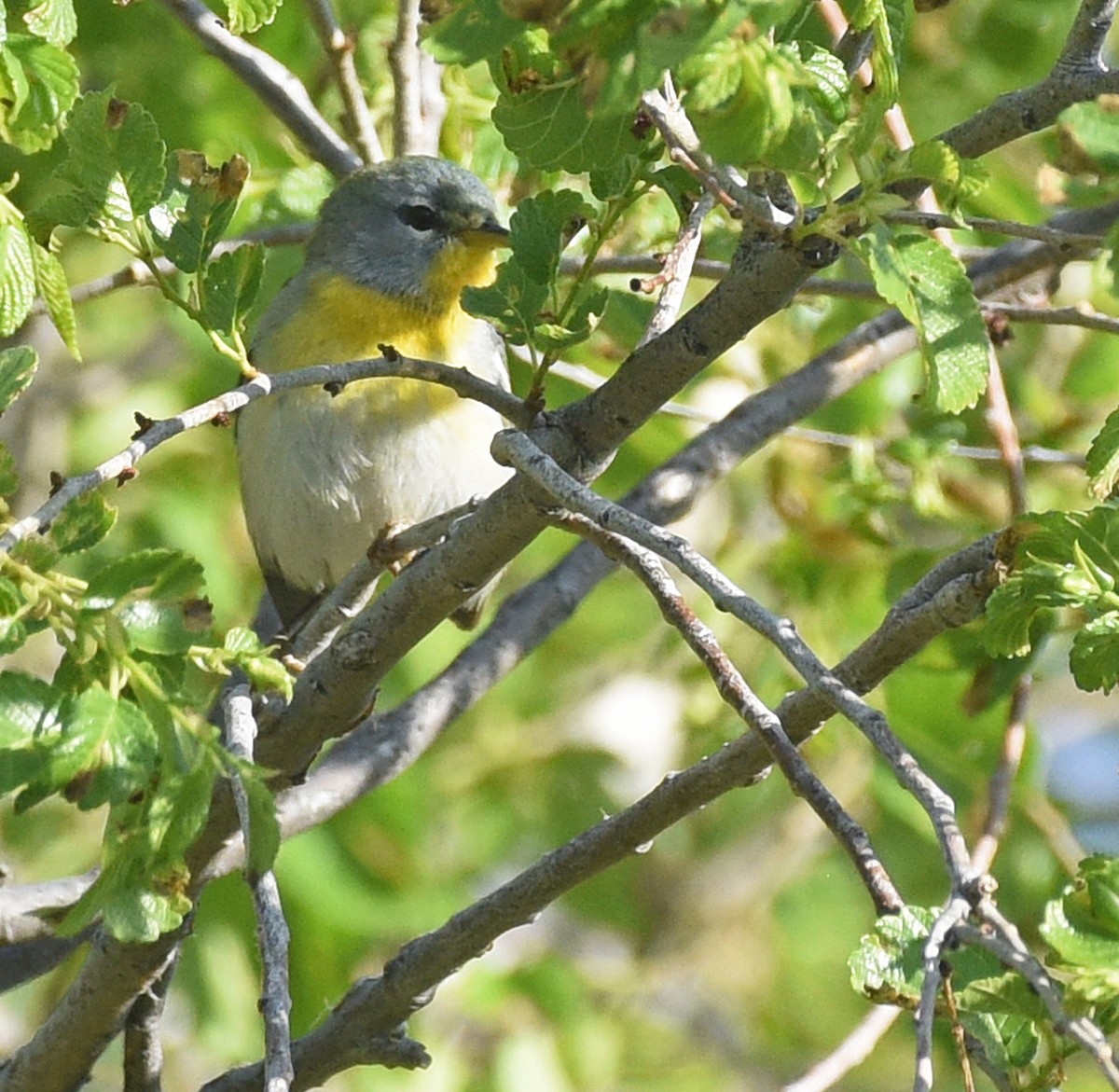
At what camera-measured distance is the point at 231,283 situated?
6.85 feet

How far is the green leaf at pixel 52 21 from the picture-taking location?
1916mm

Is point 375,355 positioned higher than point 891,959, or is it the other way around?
point 375,355

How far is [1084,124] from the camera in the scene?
5.01ft

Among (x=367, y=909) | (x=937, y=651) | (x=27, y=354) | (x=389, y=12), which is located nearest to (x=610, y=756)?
(x=367, y=909)

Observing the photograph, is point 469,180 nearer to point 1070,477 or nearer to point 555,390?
point 555,390

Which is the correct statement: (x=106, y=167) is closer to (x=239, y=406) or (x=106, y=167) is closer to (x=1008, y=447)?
(x=239, y=406)

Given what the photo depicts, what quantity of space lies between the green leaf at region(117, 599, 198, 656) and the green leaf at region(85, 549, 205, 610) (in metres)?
0.02

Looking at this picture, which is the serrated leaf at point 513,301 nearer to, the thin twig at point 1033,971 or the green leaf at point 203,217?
the green leaf at point 203,217

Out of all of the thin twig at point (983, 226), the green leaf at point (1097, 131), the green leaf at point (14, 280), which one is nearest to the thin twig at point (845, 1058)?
the thin twig at point (983, 226)

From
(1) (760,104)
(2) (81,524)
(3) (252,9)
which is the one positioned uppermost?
(3) (252,9)

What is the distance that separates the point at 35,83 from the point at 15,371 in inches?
12.4

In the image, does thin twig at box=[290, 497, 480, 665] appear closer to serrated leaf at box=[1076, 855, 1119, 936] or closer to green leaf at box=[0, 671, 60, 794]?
green leaf at box=[0, 671, 60, 794]

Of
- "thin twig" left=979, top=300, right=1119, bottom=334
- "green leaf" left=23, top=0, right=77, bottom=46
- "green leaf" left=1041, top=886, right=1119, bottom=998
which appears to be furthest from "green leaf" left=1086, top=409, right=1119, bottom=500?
"green leaf" left=23, top=0, right=77, bottom=46

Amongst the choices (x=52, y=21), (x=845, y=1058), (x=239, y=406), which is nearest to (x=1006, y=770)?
(x=845, y=1058)
